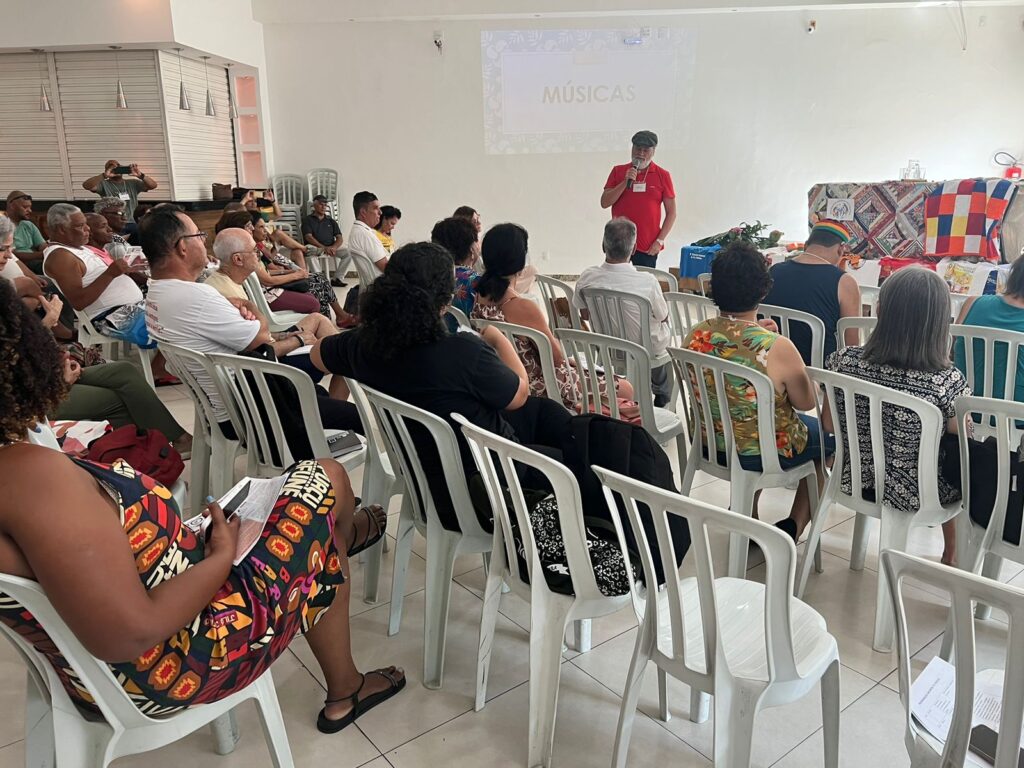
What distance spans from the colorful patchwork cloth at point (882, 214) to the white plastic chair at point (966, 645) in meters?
4.30

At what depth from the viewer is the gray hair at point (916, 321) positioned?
1.83m

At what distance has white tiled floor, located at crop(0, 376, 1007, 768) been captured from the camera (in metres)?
1.58

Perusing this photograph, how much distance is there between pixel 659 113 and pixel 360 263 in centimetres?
483

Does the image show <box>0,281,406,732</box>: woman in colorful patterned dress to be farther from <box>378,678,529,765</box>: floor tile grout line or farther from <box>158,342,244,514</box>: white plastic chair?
<box>158,342,244,514</box>: white plastic chair

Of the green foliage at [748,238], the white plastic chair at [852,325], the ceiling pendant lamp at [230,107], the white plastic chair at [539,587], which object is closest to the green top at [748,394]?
the white plastic chair at [852,325]

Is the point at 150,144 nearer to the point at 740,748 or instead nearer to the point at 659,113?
the point at 659,113

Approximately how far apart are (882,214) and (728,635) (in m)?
4.23

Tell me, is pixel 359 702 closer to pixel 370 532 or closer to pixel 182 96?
pixel 370 532

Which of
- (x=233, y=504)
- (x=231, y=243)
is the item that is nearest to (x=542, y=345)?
(x=233, y=504)

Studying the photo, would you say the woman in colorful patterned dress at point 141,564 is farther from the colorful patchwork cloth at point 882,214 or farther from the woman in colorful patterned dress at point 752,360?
the colorful patchwork cloth at point 882,214

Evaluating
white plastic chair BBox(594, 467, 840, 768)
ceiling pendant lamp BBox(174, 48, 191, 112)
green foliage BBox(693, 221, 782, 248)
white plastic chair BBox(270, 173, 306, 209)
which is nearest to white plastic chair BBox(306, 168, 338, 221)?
white plastic chair BBox(270, 173, 306, 209)

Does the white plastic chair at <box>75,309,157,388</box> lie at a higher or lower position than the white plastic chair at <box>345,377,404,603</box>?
higher

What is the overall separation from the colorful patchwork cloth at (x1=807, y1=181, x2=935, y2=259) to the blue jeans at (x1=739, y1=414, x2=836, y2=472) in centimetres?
300

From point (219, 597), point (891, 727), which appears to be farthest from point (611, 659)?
point (219, 597)
